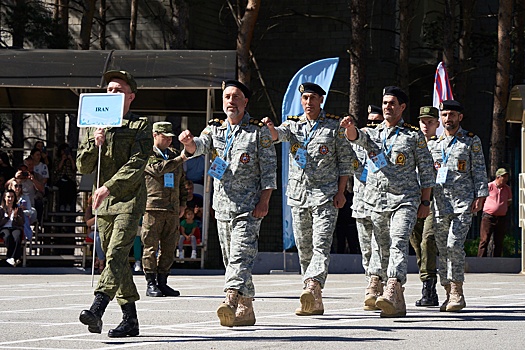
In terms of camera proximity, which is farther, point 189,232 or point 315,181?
point 189,232

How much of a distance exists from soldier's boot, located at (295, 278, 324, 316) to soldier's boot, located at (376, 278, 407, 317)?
585 millimetres

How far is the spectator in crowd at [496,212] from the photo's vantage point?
24.2 meters

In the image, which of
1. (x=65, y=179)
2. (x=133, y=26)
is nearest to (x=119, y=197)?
(x=65, y=179)

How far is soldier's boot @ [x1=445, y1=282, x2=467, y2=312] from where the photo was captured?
12.4m

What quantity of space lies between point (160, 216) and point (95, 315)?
583cm

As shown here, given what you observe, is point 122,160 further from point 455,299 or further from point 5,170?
point 5,170

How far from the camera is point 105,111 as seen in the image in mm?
9703

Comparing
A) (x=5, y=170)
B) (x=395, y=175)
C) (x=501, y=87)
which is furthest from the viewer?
(x=501, y=87)

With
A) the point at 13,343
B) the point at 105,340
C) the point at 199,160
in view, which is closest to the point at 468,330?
the point at 105,340

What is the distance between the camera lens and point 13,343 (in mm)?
9047

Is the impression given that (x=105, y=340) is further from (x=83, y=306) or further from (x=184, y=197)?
(x=184, y=197)

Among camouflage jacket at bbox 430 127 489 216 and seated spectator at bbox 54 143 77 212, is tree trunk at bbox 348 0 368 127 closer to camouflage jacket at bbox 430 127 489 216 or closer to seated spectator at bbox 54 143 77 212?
seated spectator at bbox 54 143 77 212

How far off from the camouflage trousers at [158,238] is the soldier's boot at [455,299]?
3.97 metres

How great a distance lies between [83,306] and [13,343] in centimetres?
415
